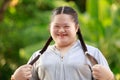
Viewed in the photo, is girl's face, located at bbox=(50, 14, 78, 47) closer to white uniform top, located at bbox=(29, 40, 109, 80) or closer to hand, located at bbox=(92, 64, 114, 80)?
white uniform top, located at bbox=(29, 40, 109, 80)

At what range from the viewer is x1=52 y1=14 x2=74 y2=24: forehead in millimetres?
2578

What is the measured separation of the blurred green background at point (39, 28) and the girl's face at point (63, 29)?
479 cm

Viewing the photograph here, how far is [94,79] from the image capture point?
100 inches

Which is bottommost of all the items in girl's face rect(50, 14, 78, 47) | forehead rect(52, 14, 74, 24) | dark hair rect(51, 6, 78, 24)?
girl's face rect(50, 14, 78, 47)

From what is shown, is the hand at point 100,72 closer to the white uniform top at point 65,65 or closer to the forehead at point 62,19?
the white uniform top at point 65,65

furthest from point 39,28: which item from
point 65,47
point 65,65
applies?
point 65,65

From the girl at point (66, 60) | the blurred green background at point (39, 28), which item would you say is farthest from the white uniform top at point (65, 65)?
the blurred green background at point (39, 28)

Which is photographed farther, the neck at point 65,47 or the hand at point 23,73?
the neck at point 65,47

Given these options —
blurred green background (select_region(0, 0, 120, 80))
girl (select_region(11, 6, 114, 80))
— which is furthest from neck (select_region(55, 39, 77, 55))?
blurred green background (select_region(0, 0, 120, 80))

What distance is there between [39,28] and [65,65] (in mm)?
6453

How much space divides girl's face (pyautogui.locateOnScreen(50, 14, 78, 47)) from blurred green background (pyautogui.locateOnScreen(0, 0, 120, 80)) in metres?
4.79

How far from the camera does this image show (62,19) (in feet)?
8.47

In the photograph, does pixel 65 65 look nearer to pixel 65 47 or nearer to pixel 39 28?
pixel 65 47

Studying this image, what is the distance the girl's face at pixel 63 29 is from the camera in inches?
101
